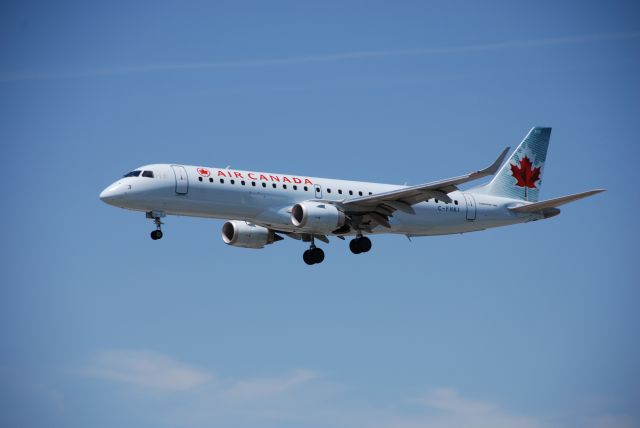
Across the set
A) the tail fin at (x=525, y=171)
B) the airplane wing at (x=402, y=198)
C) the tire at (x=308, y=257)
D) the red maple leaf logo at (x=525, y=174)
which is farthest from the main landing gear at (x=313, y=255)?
the red maple leaf logo at (x=525, y=174)

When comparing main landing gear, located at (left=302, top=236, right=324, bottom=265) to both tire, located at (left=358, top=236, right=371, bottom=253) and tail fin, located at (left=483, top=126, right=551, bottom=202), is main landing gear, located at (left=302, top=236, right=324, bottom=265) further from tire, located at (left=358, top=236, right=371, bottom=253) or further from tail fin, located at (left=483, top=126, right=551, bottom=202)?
tail fin, located at (left=483, top=126, right=551, bottom=202)

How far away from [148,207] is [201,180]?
275cm

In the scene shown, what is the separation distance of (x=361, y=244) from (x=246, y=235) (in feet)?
19.8

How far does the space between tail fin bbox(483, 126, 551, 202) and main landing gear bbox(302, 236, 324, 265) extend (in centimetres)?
1031

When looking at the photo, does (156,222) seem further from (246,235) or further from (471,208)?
(471,208)

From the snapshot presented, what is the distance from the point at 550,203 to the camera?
59719mm

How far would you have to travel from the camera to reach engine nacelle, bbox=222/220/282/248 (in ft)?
197

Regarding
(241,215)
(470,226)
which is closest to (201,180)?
(241,215)

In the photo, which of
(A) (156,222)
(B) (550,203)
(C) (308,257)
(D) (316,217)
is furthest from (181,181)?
(B) (550,203)

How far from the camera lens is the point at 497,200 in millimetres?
63062

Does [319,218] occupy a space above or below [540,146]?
below

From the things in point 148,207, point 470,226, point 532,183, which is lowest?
point 148,207

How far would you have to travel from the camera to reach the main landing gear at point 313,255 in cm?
6009

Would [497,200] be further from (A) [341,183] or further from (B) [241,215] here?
(B) [241,215]
